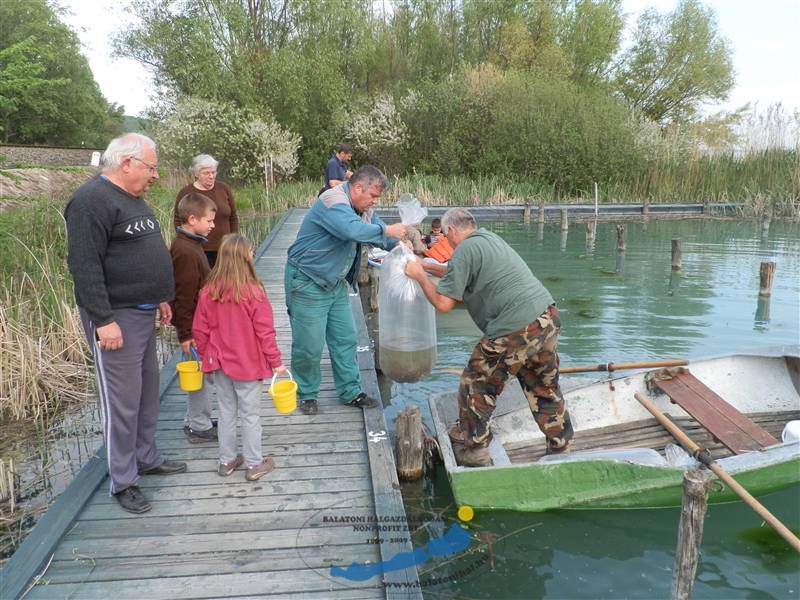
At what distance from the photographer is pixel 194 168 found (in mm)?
5406

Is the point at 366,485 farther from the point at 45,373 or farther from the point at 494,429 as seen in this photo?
the point at 45,373

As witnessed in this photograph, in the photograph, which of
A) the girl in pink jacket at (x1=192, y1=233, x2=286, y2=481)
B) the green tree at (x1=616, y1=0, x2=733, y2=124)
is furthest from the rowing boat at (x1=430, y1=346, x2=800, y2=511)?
the green tree at (x1=616, y1=0, x2=733, y2=124)

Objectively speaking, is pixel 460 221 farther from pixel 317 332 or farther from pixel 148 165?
pixel 148 165

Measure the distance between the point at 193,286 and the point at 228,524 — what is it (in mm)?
1555

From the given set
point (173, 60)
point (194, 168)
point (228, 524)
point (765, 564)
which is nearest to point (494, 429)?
point (765, 564)

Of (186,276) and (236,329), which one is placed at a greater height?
(186,276)

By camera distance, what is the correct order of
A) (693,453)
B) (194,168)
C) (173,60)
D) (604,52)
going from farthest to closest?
(604,52)
(173,60)
(194,168)
(693,453)

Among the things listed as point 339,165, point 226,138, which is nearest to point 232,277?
point 339,165

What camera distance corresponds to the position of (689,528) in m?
3.09

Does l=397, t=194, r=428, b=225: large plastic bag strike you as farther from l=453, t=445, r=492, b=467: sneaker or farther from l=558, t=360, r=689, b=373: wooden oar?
l=558, t=360, r=689, b=373: wooden oar

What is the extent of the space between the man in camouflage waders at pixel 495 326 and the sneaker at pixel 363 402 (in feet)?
2.83

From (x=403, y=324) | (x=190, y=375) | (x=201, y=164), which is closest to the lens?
(x=190, y=375)

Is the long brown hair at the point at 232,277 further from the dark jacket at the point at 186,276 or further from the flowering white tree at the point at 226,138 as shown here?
the flowering white tree at the point at 226,138

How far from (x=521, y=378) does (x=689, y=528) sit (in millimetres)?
1583
